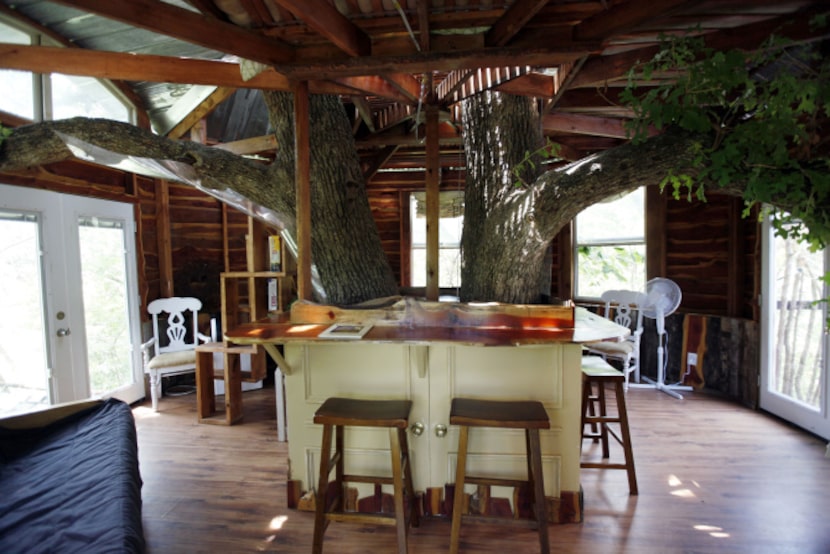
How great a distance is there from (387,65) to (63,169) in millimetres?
3384

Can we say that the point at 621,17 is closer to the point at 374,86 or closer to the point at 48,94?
the point at 374,86

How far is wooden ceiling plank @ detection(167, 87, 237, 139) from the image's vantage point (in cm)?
431

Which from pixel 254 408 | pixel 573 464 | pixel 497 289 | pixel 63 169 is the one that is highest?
pixel 63 169

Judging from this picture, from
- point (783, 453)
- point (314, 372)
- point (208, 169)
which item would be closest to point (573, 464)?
point (314, 372)

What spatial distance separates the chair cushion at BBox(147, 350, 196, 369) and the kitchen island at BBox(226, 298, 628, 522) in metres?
2.27

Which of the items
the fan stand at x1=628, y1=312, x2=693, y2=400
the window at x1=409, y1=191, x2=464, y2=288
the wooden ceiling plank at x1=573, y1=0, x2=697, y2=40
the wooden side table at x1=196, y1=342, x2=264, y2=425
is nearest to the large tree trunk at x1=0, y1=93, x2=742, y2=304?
the wooden ceiling plank at x1=573, y1=0, x2=697, y2=40

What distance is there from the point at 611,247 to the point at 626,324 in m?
1.09

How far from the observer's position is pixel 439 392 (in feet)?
8.06

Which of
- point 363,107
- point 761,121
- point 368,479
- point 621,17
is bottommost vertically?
point 368,479

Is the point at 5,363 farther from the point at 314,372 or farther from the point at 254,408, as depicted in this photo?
the point at 314,372

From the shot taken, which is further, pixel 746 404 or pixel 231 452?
pixel 746 404

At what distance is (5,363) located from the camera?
3180mm

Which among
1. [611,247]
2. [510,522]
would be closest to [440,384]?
[510,522]

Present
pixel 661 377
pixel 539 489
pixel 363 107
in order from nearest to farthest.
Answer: pixel 539 489 → pixel 363 107 → pixel 661 377
